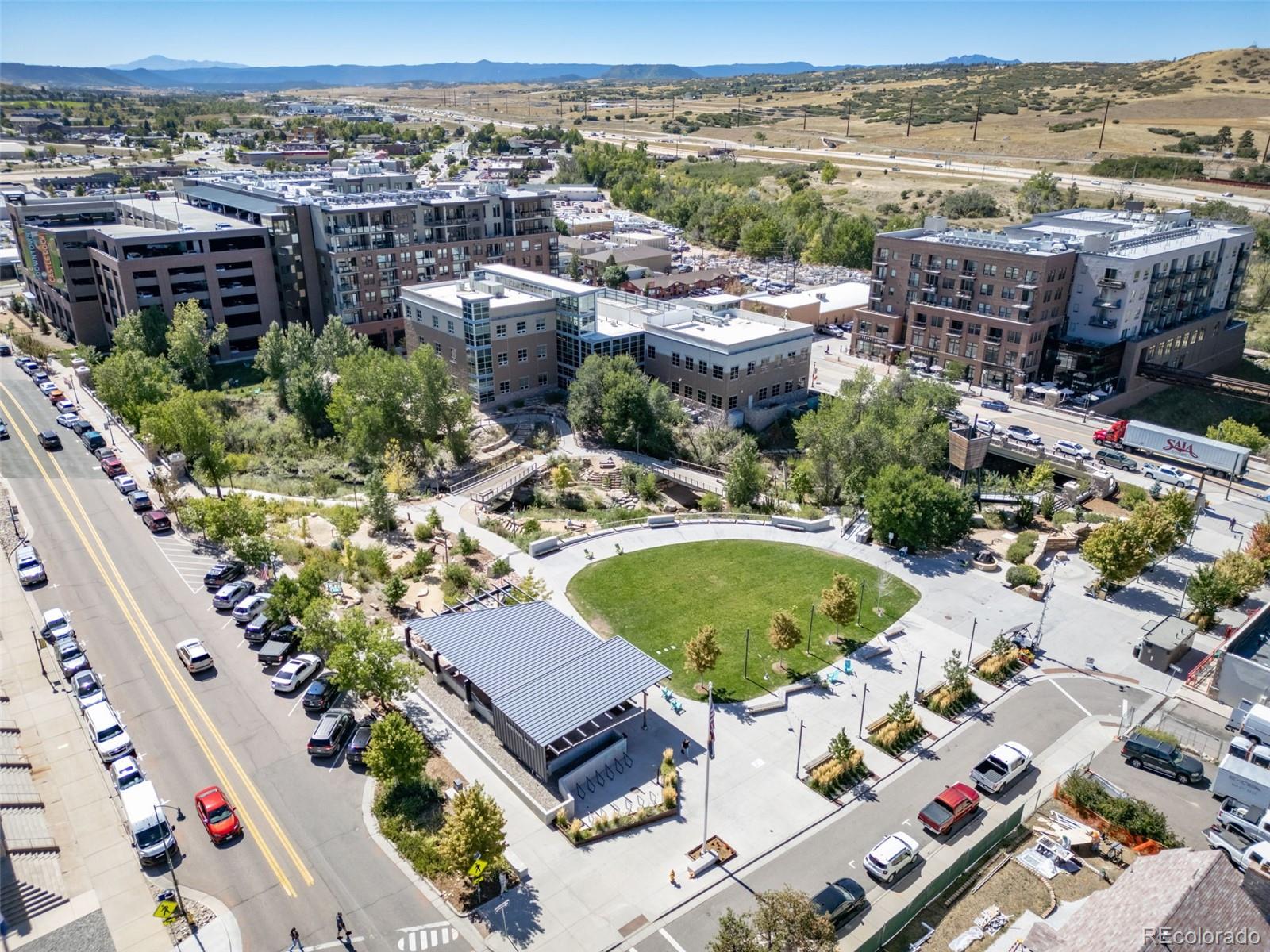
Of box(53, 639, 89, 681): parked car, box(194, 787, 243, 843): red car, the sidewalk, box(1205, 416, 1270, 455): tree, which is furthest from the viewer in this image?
box(1205, 416, 1270, 455): tree

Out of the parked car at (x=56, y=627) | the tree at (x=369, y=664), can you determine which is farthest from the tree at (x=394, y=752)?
the parked car at (x=56, y=627)

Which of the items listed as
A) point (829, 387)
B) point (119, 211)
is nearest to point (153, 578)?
point (829, 387)

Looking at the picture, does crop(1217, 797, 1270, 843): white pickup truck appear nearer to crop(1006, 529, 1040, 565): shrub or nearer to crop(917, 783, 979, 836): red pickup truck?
crop(917, 783, 979, 836): red pickup truck

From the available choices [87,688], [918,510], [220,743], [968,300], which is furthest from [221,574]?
[968,300]

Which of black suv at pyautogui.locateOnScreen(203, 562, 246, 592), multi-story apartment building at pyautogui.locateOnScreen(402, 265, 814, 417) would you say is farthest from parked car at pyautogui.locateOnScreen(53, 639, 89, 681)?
multi-story apartment building at pyautogui.locateOnScreen(402, 265, 814, 417)

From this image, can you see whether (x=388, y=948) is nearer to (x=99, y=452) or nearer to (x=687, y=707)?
(x=687, y=707)

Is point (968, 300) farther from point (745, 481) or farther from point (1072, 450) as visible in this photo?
point (745, 481)
